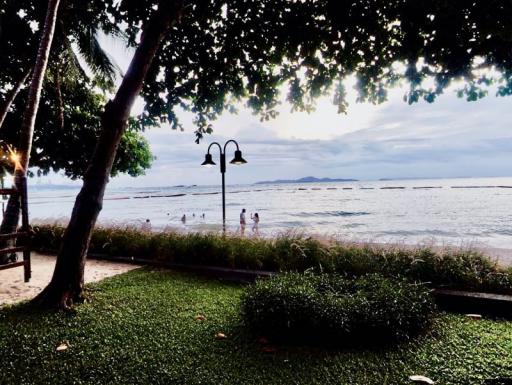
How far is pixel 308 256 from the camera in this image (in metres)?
7.57

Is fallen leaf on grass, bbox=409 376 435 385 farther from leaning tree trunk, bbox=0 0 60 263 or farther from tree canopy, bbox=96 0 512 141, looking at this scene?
leaning tree trunk, bbox=0 0 60 263

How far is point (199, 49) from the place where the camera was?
23.1ft

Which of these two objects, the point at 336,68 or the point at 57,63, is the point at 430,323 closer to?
the point at 336,68

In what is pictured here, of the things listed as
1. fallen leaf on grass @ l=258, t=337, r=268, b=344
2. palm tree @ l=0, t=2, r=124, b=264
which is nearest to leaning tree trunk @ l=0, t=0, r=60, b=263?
palm tree @ l=0, t=2, r=124, b=264

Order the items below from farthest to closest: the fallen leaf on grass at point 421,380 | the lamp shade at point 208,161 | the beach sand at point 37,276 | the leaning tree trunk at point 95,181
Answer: the lamp shade at point 208,161
the beach sand at point 37,276
the leaning tree trunk at point 95,181
the fallen leaf on grass at point 421,380

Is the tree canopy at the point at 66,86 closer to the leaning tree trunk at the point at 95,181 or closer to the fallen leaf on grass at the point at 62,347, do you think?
the leaning tree trunk at the point at 95,181

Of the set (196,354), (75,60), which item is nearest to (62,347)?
(196,354)

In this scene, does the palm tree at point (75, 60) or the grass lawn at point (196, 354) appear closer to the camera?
the grass lawn at point (196, 354)

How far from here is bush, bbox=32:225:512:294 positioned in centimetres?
623

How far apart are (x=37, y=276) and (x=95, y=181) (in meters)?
3.98

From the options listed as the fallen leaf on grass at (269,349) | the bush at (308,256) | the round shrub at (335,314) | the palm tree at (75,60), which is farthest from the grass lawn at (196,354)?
the palm tree at (75,60)

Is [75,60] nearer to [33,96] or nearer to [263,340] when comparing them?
[33,96]

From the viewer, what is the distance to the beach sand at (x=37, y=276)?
20.9 feet

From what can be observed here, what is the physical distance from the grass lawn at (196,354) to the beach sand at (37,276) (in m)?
1.28
